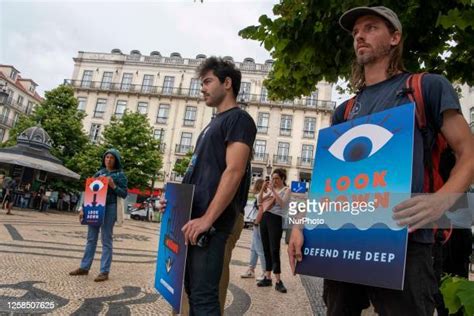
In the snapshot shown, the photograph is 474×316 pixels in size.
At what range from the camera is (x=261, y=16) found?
3844 millimetres

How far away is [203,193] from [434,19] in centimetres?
326

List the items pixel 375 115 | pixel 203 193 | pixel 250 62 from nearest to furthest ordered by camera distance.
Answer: pixel 375 115
pixel 203 193
pixel 250 62

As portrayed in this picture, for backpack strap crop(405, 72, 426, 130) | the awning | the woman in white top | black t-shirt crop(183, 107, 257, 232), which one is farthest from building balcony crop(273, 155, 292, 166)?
backpack strap crop(405, 72, 426, 130)

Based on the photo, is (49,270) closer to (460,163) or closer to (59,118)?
(460,163)

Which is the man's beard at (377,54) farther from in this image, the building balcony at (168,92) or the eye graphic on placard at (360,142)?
the building balcony at (168,92)

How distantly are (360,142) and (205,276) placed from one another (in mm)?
1047

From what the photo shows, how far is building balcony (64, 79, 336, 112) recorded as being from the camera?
1563 inches

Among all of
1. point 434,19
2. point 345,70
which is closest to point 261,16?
point 345,70

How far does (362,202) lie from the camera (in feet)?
4.47

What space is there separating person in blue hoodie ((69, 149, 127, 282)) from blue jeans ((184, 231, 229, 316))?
287cm

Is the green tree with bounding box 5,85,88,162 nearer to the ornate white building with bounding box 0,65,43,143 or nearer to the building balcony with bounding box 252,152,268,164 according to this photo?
the building balcony with bounding box 252,152,268,164

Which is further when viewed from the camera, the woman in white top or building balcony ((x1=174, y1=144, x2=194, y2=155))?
building balcony ((x1=174, y1=144, x2=194, y2=155))

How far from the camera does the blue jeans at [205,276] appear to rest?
6.23ft

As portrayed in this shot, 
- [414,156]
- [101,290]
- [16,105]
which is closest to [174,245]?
[414,156]
